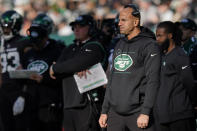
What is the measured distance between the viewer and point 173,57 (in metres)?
7.45

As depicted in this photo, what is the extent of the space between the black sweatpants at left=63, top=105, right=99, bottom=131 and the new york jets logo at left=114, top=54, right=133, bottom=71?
1.47 metres

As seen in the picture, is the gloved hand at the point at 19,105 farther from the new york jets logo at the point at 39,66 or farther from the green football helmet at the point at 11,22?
the green football helmet at the point at 11,22

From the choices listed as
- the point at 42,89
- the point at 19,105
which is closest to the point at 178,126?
the point at 42,89

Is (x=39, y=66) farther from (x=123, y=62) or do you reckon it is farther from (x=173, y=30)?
(x=123, y=62)

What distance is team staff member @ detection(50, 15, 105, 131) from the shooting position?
7.55m

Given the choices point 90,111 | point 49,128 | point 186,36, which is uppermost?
point 186,36

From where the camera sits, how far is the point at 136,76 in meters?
6.11

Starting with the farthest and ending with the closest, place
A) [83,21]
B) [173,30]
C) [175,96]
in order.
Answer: [83,21], [173,30], [175,96]

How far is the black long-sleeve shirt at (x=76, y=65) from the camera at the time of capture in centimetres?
754

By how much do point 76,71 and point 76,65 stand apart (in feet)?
0.33

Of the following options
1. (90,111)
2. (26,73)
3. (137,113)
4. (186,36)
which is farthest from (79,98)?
(186,36)

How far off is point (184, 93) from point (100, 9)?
9.38 metres

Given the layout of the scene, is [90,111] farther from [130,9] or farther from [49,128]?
[130,9]

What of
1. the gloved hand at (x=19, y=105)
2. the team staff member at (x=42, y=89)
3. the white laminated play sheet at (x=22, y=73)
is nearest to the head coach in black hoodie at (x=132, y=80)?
the white laminated play sheet at (x=22, y=73)
